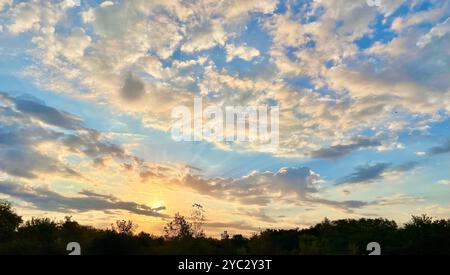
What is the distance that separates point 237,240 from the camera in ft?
335

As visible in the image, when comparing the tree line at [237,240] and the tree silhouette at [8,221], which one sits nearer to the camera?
the tree line at [237,240]

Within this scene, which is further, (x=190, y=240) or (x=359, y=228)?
(x=359, y=228)

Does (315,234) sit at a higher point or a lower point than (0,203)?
lower

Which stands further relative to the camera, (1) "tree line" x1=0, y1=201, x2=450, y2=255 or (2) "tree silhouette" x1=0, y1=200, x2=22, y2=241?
(2) "tree silhouette" x1=0, y1=200, x2=22, y2=241

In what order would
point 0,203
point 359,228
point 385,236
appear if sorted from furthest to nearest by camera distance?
point 0,203 → point 359,228 → point 385,236

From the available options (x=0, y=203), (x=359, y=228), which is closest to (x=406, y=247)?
(x=359, y=228)

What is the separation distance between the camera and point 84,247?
3647 inches

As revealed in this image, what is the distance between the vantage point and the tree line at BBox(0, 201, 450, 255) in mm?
86438

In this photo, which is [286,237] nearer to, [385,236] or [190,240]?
[385,236]

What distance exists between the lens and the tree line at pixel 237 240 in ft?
284
